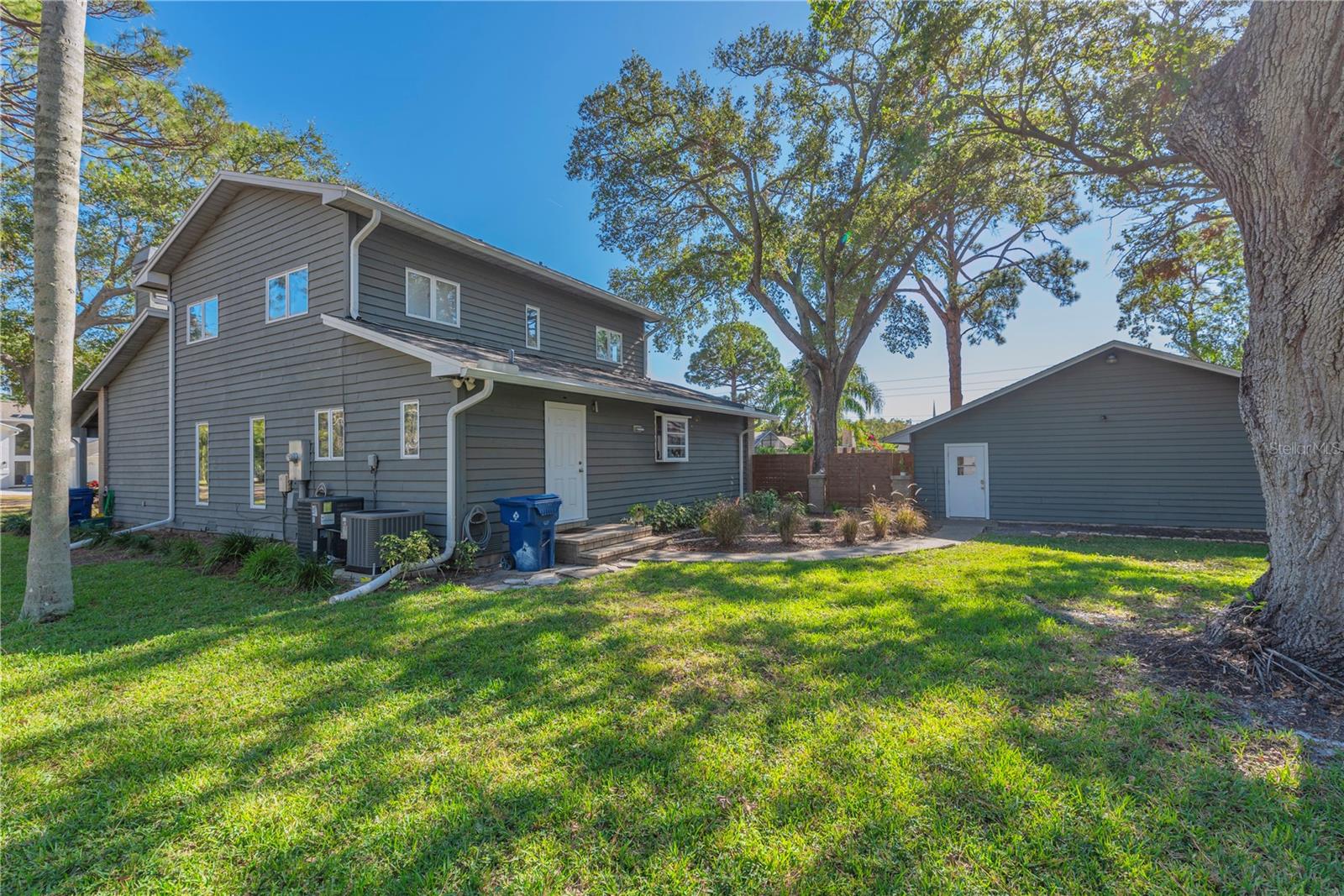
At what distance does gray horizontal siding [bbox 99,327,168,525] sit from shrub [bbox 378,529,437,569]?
27.6 ft

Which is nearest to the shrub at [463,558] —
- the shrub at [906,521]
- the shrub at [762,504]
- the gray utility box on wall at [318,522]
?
the gray utility box on wall at [318,522]

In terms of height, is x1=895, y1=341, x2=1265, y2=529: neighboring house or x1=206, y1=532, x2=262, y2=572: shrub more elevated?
x1=895, y1=341, x2=1265, y2=529: neighboring house

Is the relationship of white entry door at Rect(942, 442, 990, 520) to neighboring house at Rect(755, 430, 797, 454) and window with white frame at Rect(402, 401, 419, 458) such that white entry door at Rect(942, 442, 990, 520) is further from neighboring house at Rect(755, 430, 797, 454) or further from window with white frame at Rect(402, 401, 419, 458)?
neighboring house at Rect(755, 430, 797, 454)

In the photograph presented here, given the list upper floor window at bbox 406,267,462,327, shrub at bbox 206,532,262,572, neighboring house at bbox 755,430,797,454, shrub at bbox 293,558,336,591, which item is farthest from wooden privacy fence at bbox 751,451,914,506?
neighboring house at bbox 755,430,797,454

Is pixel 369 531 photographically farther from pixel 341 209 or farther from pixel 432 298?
pixel 341 209

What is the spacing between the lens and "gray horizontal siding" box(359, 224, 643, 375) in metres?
8.41

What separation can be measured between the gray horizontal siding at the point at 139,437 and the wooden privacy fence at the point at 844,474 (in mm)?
13635

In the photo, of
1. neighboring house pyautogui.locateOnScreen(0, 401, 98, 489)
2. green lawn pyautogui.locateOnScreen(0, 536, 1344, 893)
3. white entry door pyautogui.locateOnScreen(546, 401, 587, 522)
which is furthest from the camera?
neighboring house pyautogui.locateOnScreen(0, 401, 98, 489)

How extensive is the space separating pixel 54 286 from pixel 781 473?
45.4ft

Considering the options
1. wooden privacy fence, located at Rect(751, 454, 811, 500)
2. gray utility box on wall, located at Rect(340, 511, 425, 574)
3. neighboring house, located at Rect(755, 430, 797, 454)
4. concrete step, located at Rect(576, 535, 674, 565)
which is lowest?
concrete step, located at Rect(576, 535, 674, 565)

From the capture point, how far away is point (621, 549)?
8188 millimetres

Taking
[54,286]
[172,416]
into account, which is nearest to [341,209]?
[54,286]

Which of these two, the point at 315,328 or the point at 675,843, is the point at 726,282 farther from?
the point at 675,843

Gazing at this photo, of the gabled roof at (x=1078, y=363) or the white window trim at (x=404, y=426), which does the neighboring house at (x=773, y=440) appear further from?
the white window trim at (x=404, y=426)
